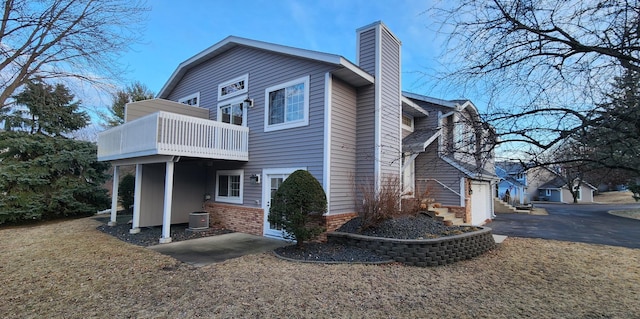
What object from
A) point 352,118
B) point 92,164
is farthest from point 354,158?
point 92,164

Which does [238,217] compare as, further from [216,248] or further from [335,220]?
[335,220]

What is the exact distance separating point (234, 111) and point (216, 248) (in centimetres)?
541

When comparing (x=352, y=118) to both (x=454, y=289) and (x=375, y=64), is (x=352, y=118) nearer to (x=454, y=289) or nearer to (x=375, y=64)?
(x=375, y=64)

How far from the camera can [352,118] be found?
375 inches

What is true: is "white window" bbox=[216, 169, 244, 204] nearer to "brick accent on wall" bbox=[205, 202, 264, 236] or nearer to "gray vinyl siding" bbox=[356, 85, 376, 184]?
"brick accent on wall" bbox=[205, 202, 264, 236]

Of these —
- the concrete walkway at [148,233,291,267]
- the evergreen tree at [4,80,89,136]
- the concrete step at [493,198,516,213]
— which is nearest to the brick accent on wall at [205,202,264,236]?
the concrete walkway at [148,233,291,267]

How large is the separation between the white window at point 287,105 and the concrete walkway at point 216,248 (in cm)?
351

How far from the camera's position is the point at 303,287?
503 centimetres

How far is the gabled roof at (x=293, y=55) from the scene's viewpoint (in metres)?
8.27

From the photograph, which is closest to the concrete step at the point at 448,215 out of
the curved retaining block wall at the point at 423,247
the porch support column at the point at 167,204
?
the curved retaining block wall at the point at 423,247

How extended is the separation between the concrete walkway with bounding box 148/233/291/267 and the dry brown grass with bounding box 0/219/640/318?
1.32 ft

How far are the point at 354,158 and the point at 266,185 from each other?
2948 mm

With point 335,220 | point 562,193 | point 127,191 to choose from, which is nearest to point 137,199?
point 127,191

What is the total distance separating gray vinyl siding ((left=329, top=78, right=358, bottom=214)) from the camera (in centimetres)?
865
